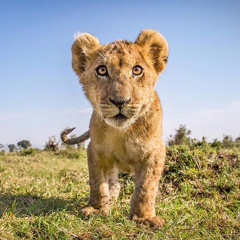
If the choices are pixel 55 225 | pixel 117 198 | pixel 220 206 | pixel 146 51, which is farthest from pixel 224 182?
pixel 55 225

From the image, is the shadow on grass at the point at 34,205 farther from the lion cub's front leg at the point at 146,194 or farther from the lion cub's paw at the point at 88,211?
the lion cub's front leg at the point at 146,194

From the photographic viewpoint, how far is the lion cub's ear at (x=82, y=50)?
5008 mm

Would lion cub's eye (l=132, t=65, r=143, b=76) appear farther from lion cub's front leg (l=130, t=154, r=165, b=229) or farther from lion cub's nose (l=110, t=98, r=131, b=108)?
lion cub's front leg (l=130, t=154, r=165, b=229)

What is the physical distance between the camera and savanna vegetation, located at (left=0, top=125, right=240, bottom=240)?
397cm

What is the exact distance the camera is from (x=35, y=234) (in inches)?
154

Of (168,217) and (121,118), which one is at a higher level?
(121,118)

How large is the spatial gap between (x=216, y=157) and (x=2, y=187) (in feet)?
12.1

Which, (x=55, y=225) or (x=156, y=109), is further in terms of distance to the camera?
(x=156, y=109)

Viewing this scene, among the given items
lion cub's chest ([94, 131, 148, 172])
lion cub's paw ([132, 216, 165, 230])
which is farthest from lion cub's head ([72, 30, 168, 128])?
lion cub's paw ([132, 216, 165, 230])

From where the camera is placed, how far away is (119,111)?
402 centimetres

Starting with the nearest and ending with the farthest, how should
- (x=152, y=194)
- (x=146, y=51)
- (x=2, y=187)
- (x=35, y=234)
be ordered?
(x=35, y=234)
(x=152, y=194)
(x=146, y=51)
(x=2, y=187)

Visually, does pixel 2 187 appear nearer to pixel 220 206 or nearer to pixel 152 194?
pixel 152 194

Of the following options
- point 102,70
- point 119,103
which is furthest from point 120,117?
point 102,70

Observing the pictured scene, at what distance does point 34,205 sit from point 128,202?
1.31 metres
